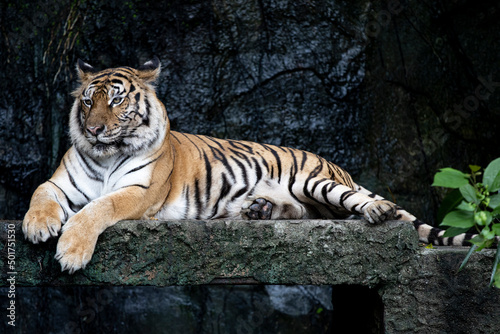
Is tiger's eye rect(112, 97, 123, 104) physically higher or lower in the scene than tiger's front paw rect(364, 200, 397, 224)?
higher

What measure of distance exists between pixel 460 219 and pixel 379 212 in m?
0.54

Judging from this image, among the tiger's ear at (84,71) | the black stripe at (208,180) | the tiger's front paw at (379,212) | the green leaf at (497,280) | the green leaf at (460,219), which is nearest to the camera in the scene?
the green leaf at (497,280)

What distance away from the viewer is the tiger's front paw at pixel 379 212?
3.18 m

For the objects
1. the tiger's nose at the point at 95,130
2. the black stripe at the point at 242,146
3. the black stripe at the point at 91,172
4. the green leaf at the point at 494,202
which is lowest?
the black stripe at the point at 91,172

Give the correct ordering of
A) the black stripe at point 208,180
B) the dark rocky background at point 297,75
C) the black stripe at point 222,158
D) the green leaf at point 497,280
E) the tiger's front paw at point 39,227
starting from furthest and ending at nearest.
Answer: the dark rocky background at point 297,75 → the black stripe at point 222,158 → the black stripe at point 208,180 → the tiger's front paw at point 39,227 → the green leaf at point 497,280

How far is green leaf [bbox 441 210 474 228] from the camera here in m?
2.70

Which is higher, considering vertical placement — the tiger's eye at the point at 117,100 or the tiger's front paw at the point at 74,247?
the tiger's eye at the point at 117,100

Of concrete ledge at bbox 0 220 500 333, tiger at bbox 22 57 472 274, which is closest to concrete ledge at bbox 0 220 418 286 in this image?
concrete ledge at bbox 0 220 500 333

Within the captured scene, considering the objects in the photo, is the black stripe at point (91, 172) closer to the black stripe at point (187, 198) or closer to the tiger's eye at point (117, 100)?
the tiger's eye at point (117, 100)

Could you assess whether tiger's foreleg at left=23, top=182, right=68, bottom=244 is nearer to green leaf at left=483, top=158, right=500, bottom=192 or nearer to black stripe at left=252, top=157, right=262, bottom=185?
black stripe at left=252, top=157, right=262, bottom=185

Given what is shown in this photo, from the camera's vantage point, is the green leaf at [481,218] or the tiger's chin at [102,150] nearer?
the green leaf at [481,218]

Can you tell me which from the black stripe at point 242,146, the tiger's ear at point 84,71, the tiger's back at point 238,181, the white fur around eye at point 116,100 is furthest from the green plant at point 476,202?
the tiger's ear at point 84,71

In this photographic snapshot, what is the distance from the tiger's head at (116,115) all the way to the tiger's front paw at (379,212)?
1.49 m

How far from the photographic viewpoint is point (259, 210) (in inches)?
155
